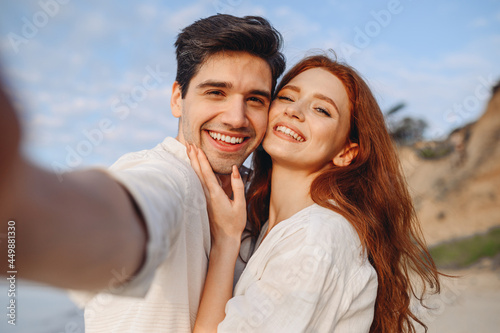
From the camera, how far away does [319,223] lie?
1.92 m

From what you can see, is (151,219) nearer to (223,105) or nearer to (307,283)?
(307,283)

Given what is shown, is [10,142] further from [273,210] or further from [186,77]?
[273,210]

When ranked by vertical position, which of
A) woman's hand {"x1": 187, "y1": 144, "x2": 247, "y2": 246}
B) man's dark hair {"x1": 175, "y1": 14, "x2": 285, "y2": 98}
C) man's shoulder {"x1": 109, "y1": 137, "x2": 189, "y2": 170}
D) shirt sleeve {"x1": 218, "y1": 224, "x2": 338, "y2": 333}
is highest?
man's dark hair {"x1": 175, "y1": 14, "x2": 285, "y2": 98}

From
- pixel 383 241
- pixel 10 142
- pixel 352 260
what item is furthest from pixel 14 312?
pixel 383 241

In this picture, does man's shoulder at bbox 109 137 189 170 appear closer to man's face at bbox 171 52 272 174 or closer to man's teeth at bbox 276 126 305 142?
man's face at bbox 171 52 272 174

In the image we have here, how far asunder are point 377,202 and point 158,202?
5.85 feet

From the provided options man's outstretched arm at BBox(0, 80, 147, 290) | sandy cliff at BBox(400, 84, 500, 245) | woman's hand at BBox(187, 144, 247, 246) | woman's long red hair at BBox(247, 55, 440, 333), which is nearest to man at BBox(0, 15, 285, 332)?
man's outstretched arm at BBox(0, 80, 147, 290)

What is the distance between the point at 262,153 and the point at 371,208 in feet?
3.23

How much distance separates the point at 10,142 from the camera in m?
0.47

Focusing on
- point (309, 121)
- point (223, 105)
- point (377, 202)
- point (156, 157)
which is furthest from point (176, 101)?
point (377, 202)

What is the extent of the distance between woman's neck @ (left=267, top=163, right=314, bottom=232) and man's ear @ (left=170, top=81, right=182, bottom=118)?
746 millimetres

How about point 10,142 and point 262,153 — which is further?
point 262,153

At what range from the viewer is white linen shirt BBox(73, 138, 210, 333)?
963 mm

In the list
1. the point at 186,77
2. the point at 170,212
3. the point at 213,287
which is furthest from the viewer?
the point at 186,77
